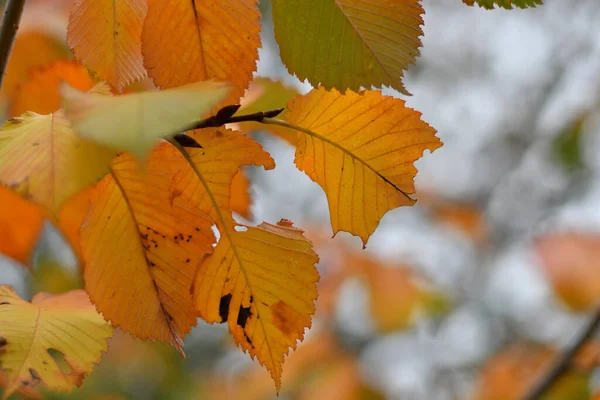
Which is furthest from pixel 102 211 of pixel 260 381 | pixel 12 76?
pixel 260 381

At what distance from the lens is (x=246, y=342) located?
1.80ft

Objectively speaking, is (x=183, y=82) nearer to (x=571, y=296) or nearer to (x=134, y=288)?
(x=134, y=288)

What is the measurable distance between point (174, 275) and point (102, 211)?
74mm

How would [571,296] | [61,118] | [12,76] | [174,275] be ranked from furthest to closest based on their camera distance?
[571,296] < [12,76] < [174,275] < [61,118]

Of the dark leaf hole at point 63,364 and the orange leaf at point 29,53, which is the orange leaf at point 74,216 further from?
the orange leaf at point 29,53

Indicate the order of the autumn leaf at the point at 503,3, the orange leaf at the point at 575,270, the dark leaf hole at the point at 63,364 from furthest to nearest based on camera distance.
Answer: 1. the orange leaf at the point at 575,270
2. the dark leaf hole at the point at 63,364
3. the autumn leaf at the point at 503,3

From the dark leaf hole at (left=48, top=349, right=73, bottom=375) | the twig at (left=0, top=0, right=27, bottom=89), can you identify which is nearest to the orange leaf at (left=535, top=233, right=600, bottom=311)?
the dark leaf hole at (left=48, top=349, right=73, bottom=375)

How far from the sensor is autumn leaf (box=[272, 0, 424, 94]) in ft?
1.59

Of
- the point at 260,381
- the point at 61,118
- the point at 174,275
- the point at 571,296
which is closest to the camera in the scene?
the point at 61,118

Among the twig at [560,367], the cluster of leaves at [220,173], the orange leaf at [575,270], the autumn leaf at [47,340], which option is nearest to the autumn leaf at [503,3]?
the cluster of leaves at [220,173]

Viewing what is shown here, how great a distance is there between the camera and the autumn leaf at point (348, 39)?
48 cm

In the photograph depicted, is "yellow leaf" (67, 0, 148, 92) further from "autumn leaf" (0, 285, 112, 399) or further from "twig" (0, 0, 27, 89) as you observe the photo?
"autumn leaf" (0, 285, 112, 399)

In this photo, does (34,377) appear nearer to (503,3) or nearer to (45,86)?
(45,86)

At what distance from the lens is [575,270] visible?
2.14 m
